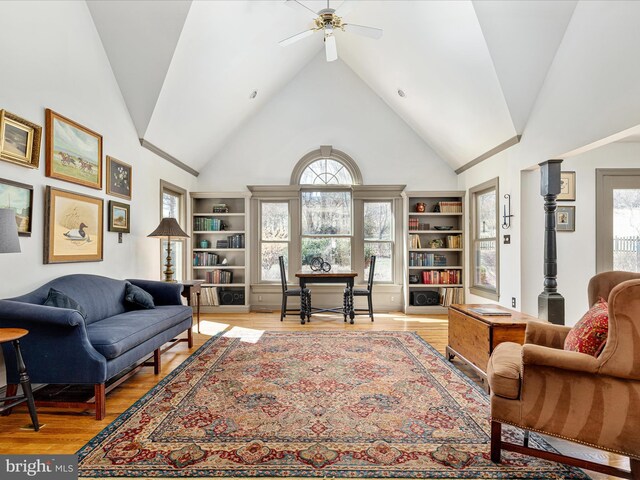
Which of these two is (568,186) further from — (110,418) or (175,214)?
(175,214)

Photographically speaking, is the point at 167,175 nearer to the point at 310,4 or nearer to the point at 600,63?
the point at 310,4

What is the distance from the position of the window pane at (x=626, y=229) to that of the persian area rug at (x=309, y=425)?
2.99 metres

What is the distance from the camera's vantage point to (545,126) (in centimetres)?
382

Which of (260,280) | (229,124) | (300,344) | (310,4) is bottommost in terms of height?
(300,344)

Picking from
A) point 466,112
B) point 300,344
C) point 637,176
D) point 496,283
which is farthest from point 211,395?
point 637,176

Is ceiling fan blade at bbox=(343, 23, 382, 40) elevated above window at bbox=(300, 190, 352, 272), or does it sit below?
above

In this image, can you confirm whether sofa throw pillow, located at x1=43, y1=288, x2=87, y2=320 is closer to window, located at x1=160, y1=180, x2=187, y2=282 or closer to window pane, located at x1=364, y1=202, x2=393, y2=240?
window, located at x1=160, y1=180, x2=187, y2=282

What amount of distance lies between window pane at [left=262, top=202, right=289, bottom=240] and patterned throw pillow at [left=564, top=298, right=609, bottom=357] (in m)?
5.01

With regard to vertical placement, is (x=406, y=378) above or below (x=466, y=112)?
below

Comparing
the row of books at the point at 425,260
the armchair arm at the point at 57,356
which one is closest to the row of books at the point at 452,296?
the row of books at the point at 425,260

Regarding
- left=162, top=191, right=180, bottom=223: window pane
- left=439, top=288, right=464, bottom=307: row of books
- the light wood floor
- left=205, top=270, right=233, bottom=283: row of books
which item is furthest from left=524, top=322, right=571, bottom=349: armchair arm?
left=205, top=270, right=233, bottom=283: row of books

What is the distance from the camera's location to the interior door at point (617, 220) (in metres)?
4.55

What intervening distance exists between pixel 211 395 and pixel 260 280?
3722 mm

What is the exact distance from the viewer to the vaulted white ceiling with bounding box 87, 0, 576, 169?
11.6ft
